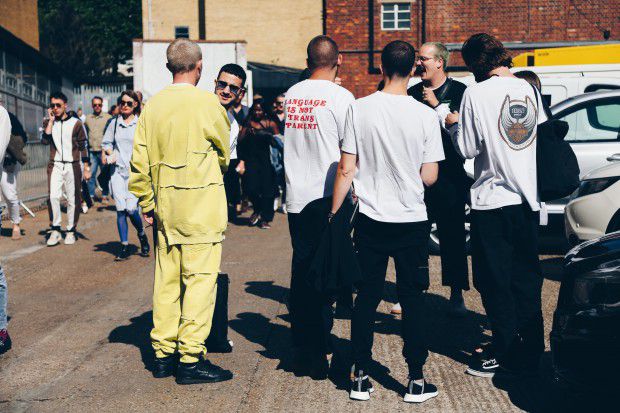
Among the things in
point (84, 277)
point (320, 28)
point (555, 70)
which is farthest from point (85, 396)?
point (320, 28)

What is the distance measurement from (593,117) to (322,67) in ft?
19.0

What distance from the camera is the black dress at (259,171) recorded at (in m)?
14.0

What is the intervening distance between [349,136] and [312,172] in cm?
53

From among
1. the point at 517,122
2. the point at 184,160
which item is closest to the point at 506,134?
the point at 517,122

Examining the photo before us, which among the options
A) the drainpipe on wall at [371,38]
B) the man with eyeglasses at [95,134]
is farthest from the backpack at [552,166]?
the drainpipe on wall at [371,38]

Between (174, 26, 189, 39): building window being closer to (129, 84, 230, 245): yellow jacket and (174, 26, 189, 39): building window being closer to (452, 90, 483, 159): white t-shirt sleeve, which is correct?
(129, 84, 230, 245): yellow jacket

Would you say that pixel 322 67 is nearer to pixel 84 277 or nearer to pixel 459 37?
pixel 84 277

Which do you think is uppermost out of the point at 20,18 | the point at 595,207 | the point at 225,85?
the point at 20,18

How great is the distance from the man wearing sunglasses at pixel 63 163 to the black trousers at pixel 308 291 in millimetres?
6819

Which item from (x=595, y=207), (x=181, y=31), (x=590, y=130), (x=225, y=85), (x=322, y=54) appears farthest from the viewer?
(x=181, y=31)

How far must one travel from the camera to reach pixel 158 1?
46.3 meters

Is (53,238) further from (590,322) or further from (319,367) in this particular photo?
(590,322)

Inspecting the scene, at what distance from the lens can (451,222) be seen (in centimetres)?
686

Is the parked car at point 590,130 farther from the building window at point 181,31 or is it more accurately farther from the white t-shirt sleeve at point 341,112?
the building window at point 181,31
